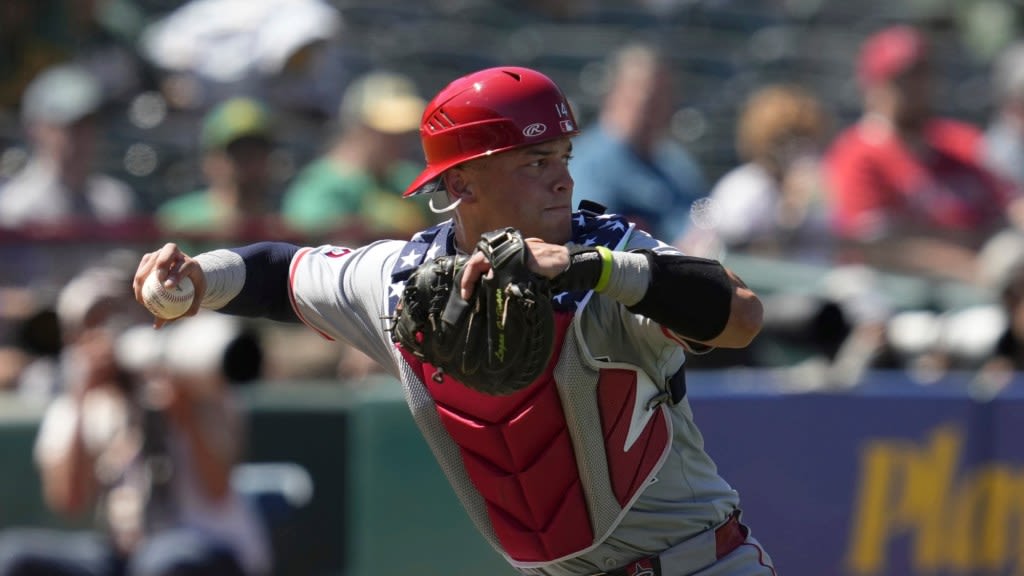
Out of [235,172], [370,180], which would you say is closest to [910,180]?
[370,180]

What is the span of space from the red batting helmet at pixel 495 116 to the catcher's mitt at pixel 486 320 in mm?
291

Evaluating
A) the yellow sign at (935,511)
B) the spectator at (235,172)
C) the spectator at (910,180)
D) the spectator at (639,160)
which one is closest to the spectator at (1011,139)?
the spectator at (910,180)

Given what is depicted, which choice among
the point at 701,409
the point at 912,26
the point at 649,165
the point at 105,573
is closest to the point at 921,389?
the point at 701,409

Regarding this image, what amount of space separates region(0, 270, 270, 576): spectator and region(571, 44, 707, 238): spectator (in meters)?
1.92

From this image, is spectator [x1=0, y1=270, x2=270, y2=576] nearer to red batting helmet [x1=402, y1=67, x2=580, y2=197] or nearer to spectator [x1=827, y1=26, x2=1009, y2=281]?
red batting helmet [x1=402, y1=67, x2=580, y2=197]

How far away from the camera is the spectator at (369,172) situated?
7.25m

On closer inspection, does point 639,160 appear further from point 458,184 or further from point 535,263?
point 535,263

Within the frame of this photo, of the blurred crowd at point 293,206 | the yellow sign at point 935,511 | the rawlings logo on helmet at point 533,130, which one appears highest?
the rawlings logo on helmet at point 533,130

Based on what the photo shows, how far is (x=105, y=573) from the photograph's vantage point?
19.8ft

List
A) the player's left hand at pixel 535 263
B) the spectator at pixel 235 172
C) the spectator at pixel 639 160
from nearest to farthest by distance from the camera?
1. the player's left hand at pixel 535 263
2. the spectator at pixel 235 172
3. the spectator at pixel 639 160

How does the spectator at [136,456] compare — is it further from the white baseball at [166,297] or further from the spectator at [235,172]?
the white baseball at [166,297]

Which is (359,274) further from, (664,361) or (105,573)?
(105,573)

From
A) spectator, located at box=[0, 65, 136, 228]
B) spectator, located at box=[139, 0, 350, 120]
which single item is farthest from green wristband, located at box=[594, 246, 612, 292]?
spectator, located at box=[139, 0, 350, 120]

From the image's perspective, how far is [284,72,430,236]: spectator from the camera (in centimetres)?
725
